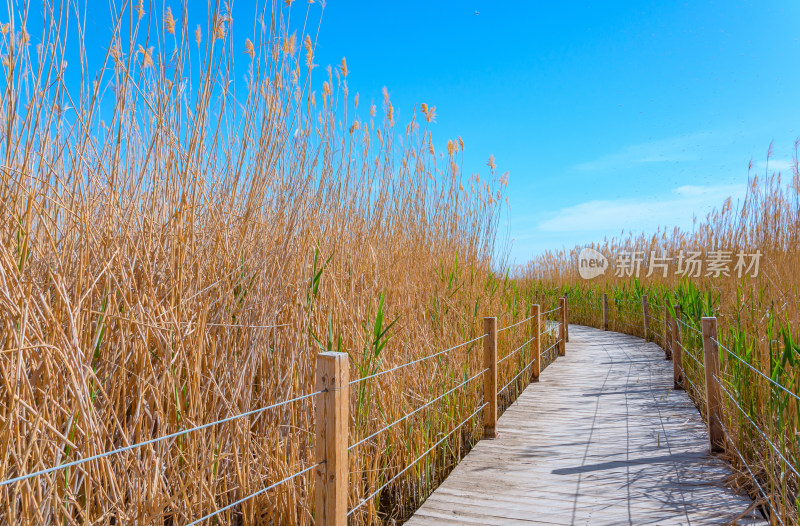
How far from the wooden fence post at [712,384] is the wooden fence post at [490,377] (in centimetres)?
131

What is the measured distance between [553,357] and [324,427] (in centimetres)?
602

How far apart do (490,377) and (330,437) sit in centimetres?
210

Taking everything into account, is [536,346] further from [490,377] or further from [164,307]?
[164,307]

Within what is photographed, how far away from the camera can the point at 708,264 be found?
596 cm

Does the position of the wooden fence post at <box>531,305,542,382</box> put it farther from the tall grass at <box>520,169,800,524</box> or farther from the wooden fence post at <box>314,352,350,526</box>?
the wooden fence post at <box>314,352,350,526</box>

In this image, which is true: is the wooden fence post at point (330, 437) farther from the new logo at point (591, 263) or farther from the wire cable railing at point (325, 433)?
the new logo at point (591, 263)

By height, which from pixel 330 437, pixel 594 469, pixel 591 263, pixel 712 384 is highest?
pixel 591 263

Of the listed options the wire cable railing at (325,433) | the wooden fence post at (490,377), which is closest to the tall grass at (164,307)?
the wire cable railing at (325,433)

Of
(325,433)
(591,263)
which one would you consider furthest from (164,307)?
(591,263)

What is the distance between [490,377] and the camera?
3535mm

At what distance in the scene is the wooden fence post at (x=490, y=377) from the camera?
353 cm

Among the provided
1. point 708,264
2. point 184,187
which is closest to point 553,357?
point 708,264

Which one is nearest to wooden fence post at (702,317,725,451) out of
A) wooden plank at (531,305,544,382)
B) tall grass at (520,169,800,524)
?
tall grass at (520,169,800,524)

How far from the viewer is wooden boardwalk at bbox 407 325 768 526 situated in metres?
2.41
